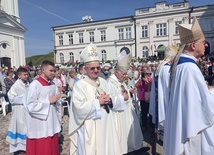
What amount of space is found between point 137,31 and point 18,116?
34174 mm

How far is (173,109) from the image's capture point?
2.35m

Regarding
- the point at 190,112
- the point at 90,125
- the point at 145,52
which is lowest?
the point at 90,125

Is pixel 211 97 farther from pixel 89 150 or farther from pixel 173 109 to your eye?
pixel 89 150

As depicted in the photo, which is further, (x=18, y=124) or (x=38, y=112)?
(x=18, y=124)

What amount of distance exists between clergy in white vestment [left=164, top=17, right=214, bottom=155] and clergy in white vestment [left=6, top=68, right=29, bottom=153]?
3601 mm

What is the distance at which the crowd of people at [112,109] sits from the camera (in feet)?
7.10

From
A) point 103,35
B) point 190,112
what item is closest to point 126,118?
point 190,112

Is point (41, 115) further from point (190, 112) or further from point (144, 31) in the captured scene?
point (144, 31)

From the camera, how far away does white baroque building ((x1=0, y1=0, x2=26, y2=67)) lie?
27478 millimetres

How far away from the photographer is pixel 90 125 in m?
3.07

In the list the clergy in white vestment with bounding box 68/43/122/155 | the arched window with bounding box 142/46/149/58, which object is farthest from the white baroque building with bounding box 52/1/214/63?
the clergy in white vestment with bounding box 68/43/122/155

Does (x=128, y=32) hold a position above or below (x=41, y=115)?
above

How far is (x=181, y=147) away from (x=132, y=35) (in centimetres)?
3687

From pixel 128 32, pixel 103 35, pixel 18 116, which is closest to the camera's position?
pixel 18 116
